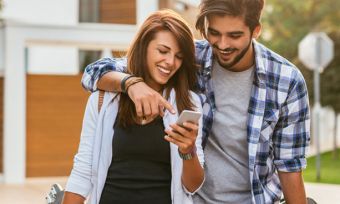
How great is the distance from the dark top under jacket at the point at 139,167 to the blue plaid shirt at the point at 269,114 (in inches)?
10.9

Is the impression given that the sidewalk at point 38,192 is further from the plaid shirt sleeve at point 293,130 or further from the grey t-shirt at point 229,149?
the grey t-shirt at point 229,149

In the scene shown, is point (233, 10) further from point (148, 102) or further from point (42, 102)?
point (42, 102)

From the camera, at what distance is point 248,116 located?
10.9 ft

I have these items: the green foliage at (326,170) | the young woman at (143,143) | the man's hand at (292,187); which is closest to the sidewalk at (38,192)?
the green foliage at (326,170)

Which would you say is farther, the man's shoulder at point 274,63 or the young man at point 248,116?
the man's shoulder at point 274,63

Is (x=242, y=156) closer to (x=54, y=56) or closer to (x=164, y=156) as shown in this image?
(x=164, y=156)

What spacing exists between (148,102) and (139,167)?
32 centimetres

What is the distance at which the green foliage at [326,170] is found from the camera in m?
18.5

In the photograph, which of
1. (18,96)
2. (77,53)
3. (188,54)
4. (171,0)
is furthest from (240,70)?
(77,53)

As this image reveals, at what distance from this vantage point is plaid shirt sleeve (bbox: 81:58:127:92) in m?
3.36

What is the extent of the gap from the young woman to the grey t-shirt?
17 centimetres

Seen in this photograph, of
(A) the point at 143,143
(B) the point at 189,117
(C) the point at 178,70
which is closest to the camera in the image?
(B) the point at 189,117

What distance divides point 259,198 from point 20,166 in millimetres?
13098

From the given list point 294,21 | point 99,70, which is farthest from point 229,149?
point 294,21
